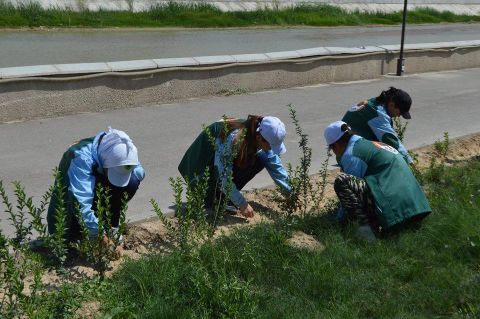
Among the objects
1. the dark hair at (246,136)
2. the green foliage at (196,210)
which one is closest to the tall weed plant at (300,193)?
the dark hair at (246,136)

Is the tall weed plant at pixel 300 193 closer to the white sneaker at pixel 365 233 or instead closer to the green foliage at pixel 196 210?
the white sneaker at pixel 365 233

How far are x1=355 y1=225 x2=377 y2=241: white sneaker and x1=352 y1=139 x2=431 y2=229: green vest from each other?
4.2 inches

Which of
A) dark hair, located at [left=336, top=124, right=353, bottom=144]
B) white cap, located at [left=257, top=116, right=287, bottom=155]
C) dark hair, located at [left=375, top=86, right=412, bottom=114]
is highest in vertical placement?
white cap, located at [left=257, top=116, right=287, bottom=155]

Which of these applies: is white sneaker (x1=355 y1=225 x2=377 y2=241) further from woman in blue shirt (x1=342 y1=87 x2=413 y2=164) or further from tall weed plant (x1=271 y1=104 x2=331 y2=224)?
woman in blue shirt (x1=342 y1=87 x2=413 y2=164)

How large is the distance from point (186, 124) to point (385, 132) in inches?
121

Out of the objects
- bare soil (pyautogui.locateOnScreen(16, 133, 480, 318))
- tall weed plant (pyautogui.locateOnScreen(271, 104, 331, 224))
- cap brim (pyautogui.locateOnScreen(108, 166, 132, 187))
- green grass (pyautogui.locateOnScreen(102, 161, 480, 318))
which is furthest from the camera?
tall weed plant (pyautogui.locateOnScreen(271, 104, 331, 224))

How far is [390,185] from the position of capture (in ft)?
19.6

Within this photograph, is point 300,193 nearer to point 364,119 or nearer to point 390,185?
point 390,185

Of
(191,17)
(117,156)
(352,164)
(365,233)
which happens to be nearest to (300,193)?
(352,164)

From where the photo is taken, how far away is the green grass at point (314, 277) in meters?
4.70

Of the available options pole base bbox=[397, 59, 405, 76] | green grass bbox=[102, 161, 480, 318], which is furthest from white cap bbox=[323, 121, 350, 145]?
pole base bbox=[397, 59, 405, 76]

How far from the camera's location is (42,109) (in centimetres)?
972

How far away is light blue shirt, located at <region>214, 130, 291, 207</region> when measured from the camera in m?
5.82

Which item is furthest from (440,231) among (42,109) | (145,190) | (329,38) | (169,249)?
(329,38)
